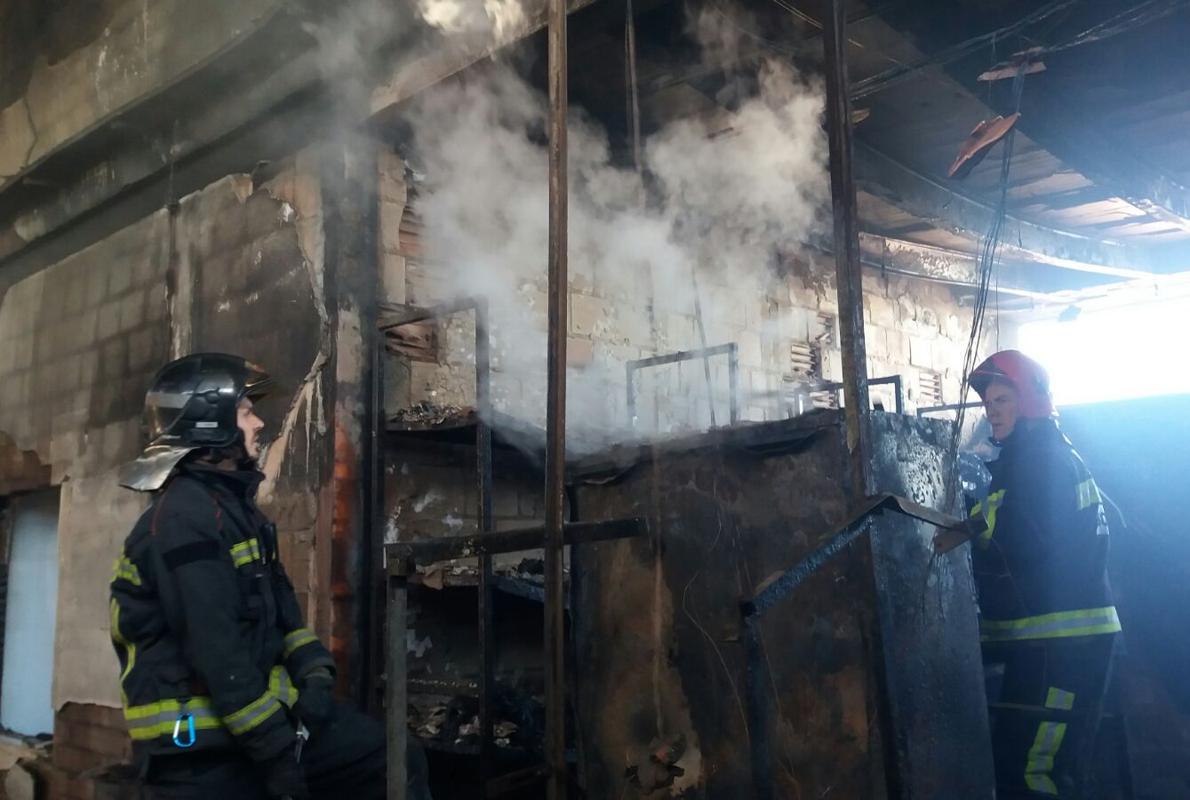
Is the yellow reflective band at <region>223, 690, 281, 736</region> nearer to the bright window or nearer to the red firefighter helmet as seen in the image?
the red firefighter helmet

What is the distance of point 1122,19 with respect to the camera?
147 inches

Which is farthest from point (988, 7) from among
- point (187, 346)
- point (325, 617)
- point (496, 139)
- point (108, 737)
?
point (108, 737)

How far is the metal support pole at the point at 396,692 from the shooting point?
2.66 meters

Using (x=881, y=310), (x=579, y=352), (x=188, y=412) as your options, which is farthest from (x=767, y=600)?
(x=881, y=310)

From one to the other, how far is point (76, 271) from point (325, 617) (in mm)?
4135

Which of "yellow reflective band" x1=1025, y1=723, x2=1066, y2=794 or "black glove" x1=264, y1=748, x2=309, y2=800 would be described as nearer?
"black glove" x1=264, y1=748, x2=309, y2=800

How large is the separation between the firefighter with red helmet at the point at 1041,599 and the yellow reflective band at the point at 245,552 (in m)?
2.94

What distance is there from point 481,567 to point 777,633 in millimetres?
1315

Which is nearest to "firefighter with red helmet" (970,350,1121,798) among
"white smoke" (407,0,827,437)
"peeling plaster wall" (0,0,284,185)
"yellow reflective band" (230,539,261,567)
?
"white smoke" (407,0,827,437)

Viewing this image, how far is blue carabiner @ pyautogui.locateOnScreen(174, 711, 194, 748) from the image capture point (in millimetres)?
2957

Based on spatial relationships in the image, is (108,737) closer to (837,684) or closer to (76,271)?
Answer: (76,271)

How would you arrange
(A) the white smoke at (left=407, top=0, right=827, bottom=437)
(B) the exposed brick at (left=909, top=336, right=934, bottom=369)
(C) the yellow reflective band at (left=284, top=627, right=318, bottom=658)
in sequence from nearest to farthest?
(C) the yellow reflective band at (left=284, top=627, right=318, bottom=658) < (A) the white smoke at (left=407, top=0, right=827, bottom=437) < (B) the exposed brick at (left=909, top=336, right=934, bottom=369)

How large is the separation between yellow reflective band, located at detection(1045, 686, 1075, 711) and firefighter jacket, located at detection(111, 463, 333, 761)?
9.50ft

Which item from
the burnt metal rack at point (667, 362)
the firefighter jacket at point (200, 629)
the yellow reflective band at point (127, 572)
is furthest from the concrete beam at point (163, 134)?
the yellow reflective band at point (127, 572)
